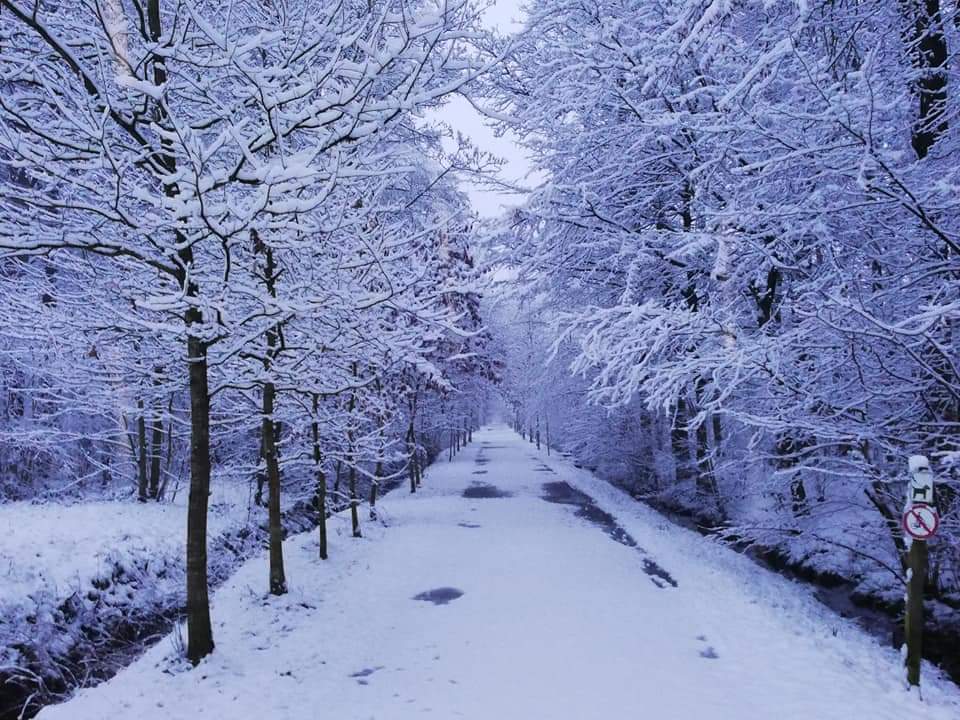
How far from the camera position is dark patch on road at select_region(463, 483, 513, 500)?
66.7 ft

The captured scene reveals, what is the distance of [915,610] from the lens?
533 centimetres

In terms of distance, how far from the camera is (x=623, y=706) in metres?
4.95

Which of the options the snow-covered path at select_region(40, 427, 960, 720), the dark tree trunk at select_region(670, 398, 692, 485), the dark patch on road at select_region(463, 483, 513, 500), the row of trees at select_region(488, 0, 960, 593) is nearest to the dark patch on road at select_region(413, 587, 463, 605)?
the snow-covered path at select_region(40, 427, 960, 720)

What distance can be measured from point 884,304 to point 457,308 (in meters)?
14.5

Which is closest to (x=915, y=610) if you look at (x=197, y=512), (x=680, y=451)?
(x=197, y=512)

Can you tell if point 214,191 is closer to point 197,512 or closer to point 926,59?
point 197,512

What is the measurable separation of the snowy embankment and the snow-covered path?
3.37 feet

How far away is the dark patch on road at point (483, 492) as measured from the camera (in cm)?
2033

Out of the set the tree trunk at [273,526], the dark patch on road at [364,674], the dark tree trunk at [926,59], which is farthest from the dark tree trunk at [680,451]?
the dark patch on road at [364,674]

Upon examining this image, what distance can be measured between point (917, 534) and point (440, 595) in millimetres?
6131

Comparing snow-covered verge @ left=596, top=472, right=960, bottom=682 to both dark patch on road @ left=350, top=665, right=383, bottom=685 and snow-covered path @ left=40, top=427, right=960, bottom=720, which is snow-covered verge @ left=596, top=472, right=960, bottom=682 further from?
dark patch on road @ left=350, top=665, right=383, bottom=685

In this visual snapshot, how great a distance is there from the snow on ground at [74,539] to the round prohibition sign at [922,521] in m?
9.91

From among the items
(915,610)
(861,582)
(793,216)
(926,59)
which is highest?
(926,59)

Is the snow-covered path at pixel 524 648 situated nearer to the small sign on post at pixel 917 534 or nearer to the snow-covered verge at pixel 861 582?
the small sign on post at pixel 917 534
